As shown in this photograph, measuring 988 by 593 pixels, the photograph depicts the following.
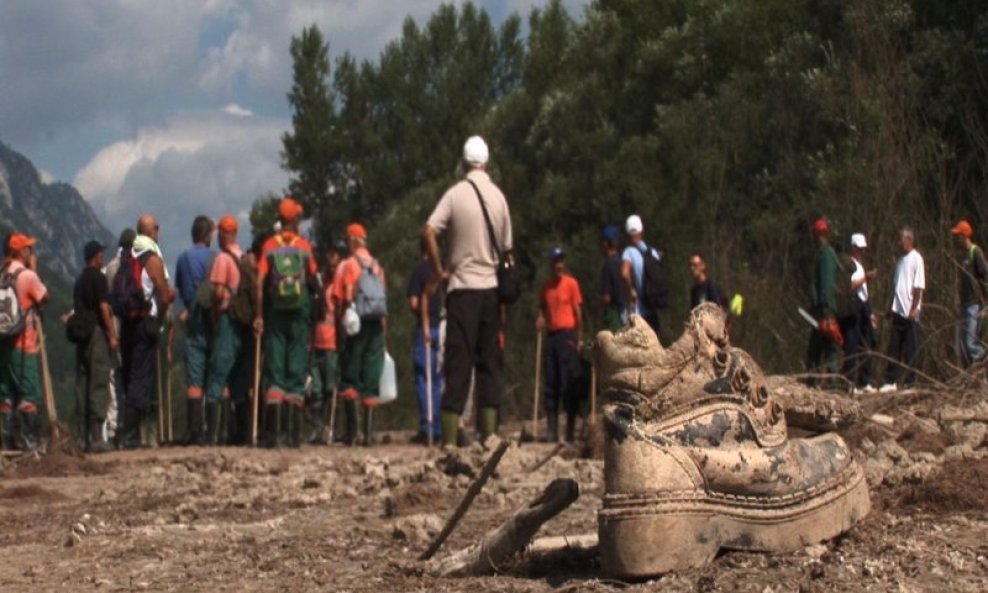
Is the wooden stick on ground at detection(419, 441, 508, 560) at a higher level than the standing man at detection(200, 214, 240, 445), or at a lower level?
lower

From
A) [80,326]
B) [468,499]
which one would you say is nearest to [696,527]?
[468,499]

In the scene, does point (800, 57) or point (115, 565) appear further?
point (800, 57)

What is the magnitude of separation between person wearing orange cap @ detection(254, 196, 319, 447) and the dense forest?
4.93 metres

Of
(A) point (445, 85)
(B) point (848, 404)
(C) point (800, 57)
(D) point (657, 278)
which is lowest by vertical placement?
(B) point (848, 404)

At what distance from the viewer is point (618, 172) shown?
32.4m

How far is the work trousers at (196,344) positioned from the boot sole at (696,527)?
10781 mm

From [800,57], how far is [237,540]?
20104mm

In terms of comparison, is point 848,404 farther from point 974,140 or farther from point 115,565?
point 974,140

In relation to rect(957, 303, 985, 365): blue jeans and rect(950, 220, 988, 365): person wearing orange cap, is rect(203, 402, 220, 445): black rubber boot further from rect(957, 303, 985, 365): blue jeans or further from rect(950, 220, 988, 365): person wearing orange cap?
rect(957, 303, 985, 365): blue jeans

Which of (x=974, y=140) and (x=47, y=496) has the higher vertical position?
(x=974, y=140)

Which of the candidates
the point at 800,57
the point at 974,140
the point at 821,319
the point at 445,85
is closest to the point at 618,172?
the point at 800,57

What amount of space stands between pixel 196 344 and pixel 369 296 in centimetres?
151

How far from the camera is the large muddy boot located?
5.53 meters

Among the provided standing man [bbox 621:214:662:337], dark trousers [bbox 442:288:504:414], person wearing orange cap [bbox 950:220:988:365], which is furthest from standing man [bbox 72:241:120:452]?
person wearing orange cap [bbox 950:220:988:365]
